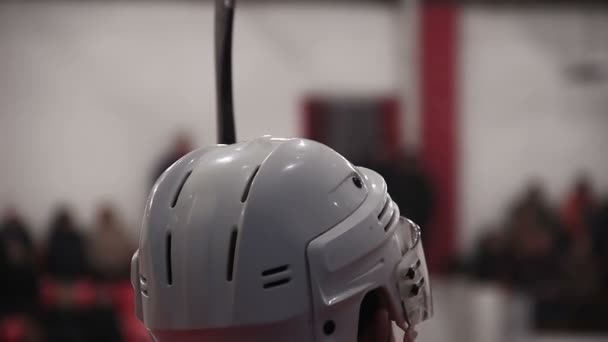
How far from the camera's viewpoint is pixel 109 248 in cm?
692

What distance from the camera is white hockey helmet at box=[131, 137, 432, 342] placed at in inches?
41.9

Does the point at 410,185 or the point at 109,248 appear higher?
the point at 410,185

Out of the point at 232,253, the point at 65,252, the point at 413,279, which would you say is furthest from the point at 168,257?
the point at 65,252

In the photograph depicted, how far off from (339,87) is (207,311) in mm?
7126

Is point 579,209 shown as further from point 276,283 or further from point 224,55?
point 276,283

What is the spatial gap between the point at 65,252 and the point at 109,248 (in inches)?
13.5

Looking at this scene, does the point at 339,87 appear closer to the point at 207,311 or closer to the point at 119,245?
the point at 119,245

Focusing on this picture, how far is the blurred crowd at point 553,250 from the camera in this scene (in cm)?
653

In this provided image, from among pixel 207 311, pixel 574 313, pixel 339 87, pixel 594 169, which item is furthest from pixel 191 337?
pixel 594 169

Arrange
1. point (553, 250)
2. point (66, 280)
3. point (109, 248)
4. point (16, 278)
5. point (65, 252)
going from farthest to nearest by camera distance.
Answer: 1. point (553, 250)
2. point (109, 248)
3. point (65, 252)
4. point (66, 280)
5. point (16, 278)

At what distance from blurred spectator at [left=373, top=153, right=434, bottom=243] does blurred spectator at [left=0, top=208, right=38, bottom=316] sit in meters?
2.69

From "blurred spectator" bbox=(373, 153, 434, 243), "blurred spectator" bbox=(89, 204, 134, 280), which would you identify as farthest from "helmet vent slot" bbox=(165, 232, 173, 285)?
"blurred spectator" bbox=(89, 204, 134, 280)

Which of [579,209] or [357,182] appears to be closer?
[357,182]

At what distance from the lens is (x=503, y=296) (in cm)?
543
